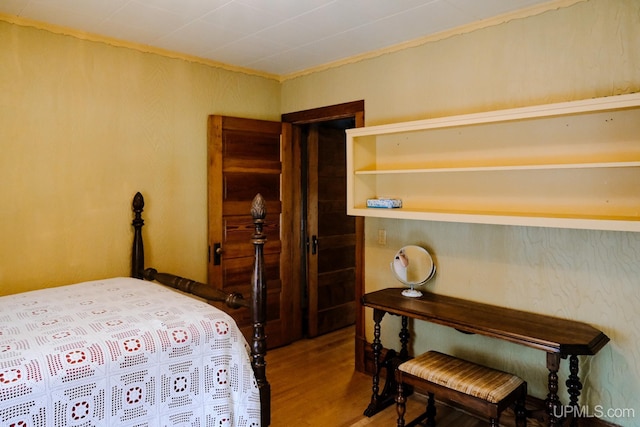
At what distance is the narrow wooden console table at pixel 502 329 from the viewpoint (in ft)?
6.73

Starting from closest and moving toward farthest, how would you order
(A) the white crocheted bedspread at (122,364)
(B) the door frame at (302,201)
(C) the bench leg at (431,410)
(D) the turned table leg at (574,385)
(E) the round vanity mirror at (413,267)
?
(A) the white crocheted bedspread at (122,364) < (D) the turned table leg at (574,385) < (C) the bench leg at (431,410) < (E) the round vanity mirror at (413,267) < (B) the door frame at (302,201)

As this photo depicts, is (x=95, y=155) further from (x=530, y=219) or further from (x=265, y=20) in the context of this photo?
(x=530, y=219)

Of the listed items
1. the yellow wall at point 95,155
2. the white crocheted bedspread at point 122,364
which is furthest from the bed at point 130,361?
the yellow wall at point 95,155

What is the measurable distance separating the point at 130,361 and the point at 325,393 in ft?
5.51

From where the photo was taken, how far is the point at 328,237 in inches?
171

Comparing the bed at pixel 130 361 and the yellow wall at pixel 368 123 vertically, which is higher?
the yellow wall at pixel 368 123

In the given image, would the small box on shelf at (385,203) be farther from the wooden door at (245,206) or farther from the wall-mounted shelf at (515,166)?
the wooden door at (245,206)

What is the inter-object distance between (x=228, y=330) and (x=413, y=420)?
4.55ft

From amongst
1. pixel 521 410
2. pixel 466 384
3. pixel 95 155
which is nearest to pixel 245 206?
pixel 95 155

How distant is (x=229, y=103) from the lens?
12.0ft

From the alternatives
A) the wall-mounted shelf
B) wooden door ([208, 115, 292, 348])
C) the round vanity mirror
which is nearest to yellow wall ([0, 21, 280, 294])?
wooden door ([208, 115, 292, 348])

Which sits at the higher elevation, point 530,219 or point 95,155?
point 95,155

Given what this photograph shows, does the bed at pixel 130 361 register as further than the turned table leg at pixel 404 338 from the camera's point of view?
No

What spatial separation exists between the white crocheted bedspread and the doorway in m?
2.00
